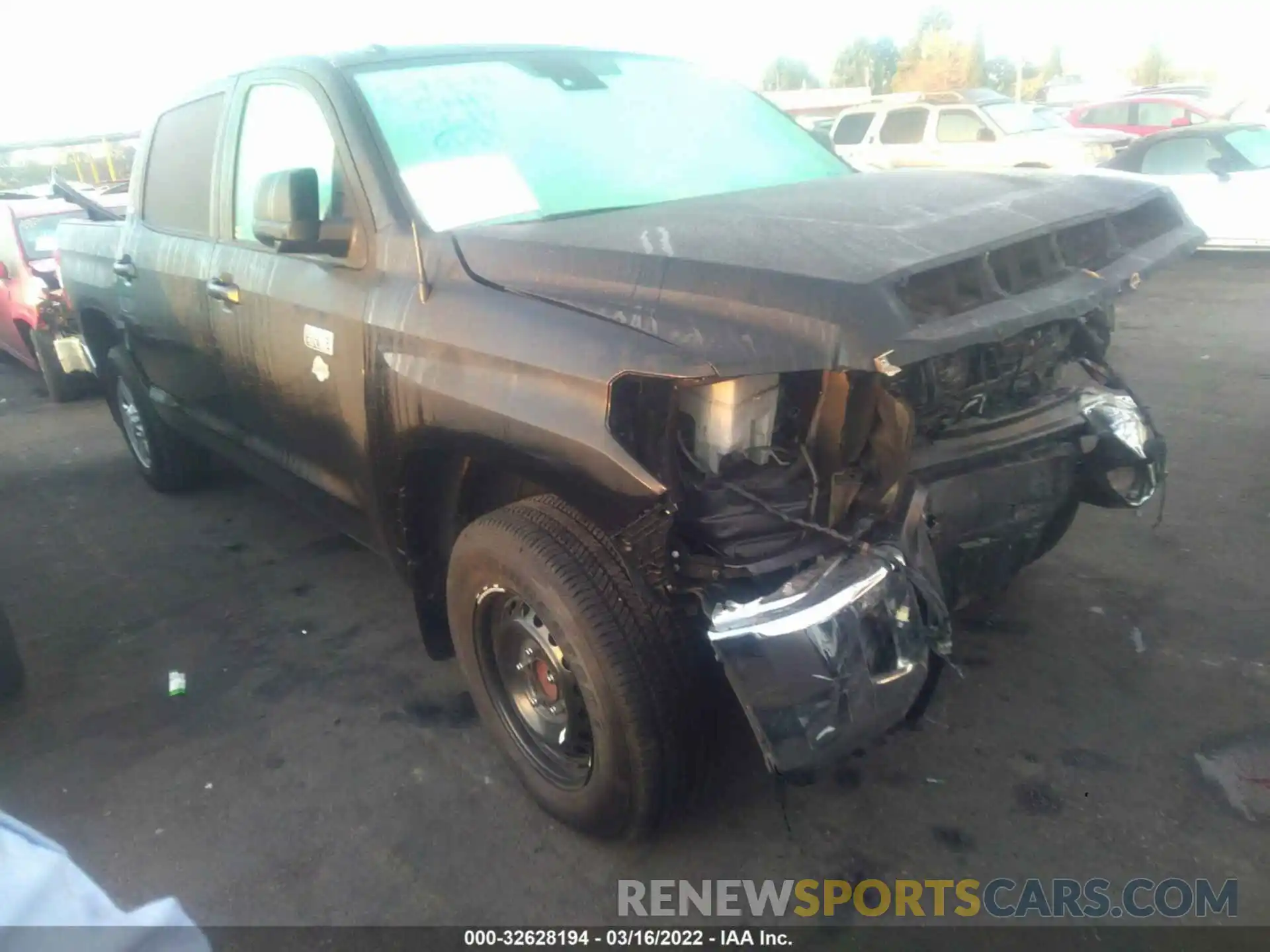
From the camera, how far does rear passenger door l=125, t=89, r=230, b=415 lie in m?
3.62

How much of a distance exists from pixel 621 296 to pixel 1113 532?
2934mm

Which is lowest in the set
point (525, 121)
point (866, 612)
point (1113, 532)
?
point (1113, 532)

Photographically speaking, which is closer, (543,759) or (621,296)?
(621,296)

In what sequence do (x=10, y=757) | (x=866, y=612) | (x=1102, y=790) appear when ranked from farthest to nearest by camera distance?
(x=10, y=757) → (x=1102, y=790) → (x=866, y=612)

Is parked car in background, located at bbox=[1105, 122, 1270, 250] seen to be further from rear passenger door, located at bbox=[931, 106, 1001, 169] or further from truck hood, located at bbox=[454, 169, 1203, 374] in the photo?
truck hood, located at bbox=[454, 169, 1203, 374]

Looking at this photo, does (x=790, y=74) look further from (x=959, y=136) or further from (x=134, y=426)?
(x=134, y=426)

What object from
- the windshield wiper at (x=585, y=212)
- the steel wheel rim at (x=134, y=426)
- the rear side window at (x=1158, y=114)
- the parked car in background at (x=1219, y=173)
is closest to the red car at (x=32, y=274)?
the steel wheel rim at (x=134, y=426)

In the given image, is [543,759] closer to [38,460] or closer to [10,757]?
[10,757]

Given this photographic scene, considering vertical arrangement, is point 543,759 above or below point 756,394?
below

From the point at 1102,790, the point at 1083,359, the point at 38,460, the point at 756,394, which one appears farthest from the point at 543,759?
the point at 38,460

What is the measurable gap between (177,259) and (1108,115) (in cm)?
1460

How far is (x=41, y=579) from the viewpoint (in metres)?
4.36

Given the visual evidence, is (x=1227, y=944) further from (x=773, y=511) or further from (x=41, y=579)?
(x=41, y=579)

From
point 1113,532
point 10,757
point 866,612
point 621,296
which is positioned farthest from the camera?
point 1113,532
